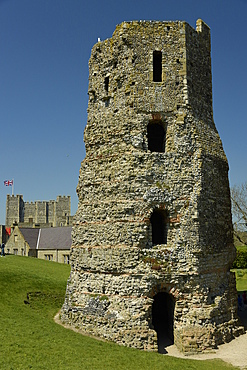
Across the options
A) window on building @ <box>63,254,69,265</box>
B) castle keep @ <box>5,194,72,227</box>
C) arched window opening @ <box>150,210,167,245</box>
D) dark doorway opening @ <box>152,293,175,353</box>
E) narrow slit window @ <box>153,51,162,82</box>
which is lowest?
dark doorway opening @ <box>152,293,175,353</box>

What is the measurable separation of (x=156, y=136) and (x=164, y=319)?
27.9ft

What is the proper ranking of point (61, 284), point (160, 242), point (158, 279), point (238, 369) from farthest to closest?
1. point (61, 284)
2. point (160, 242)
3. point (158, 279)
4. point (238, 369)

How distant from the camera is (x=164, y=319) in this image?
16.2 metres

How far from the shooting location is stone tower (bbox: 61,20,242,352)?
44.7 feet

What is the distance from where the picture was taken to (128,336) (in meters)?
12.9

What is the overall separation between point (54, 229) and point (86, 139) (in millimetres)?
26528

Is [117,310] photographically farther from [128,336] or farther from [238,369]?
[238,369]

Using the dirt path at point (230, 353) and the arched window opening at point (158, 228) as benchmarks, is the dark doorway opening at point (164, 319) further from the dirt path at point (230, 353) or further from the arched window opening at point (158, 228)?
the arched window opening at point (158, 228)

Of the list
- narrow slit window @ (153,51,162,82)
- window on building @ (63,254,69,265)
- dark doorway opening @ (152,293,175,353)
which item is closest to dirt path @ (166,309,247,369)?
dark doorway opening @ (152,293,175,353)

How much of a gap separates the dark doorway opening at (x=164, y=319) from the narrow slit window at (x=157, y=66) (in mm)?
9300

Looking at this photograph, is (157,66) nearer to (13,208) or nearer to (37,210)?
(37,210)

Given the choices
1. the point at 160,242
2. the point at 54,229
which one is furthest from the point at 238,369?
the point at 54,229

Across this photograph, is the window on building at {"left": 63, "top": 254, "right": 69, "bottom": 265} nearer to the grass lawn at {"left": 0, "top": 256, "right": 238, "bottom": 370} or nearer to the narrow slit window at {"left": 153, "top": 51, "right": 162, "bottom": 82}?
the grass lawn at {"left": 0, "top": 256, "right": 238, "bottom": 370}

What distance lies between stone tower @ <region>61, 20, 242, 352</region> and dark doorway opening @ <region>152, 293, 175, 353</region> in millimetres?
54
